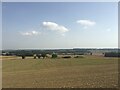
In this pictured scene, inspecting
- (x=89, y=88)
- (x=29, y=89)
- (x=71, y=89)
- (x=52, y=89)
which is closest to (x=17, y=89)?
(x=29, y=89)

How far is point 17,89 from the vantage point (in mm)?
16625

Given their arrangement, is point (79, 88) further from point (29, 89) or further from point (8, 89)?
point (8, 89)

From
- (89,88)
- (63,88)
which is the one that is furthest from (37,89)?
(89,88)

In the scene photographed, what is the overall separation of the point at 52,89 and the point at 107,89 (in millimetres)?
3386

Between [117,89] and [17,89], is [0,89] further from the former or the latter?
[117,89]

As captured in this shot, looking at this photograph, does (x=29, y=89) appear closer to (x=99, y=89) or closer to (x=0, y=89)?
(x=0, y=89)

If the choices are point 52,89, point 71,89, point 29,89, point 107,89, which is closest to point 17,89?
point 29,89

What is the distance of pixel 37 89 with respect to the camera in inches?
665

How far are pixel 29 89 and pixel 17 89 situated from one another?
74cm

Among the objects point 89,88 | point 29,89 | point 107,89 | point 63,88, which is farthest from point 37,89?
point 107,89

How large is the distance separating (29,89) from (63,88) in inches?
84.1

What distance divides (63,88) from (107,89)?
275 cm

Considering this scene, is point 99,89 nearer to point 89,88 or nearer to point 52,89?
point 89,88

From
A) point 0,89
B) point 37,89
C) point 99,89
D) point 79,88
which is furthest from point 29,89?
point 99,89
